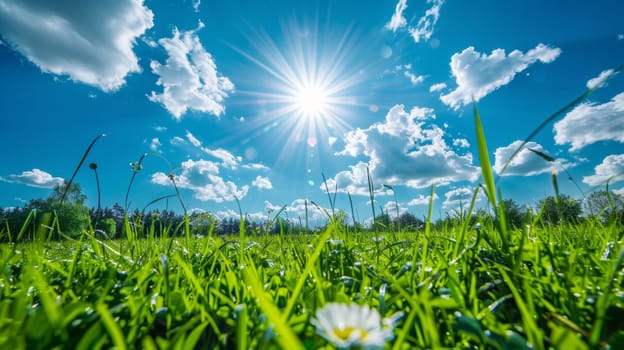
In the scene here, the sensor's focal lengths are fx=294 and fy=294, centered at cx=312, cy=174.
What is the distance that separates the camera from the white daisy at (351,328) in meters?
0.60

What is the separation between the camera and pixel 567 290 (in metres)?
0.99

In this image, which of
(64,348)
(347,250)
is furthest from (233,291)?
(347,250)

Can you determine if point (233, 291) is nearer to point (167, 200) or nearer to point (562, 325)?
point (562, 325)

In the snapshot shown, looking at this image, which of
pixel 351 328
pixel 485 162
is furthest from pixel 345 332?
pixel 485 162

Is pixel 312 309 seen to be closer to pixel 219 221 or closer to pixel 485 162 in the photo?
pixel 485 162

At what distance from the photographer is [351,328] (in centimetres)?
67

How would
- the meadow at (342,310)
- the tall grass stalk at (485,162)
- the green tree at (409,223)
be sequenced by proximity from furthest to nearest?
the green tree at (409,223)
the tall grass stalk at (485,162)
the meadow at (342,310)

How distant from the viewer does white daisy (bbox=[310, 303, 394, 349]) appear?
1.96 feet

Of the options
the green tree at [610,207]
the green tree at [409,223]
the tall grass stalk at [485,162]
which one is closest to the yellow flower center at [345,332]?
the tall grass stalk at [485,162]

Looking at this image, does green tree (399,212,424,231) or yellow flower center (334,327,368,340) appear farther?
green tree (399,212,424,231)

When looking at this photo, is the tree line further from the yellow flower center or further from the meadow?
the yellow flower center

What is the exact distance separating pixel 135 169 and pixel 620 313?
3.27m

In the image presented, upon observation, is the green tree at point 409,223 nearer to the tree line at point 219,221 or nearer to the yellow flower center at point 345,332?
the tree line at point 219,221

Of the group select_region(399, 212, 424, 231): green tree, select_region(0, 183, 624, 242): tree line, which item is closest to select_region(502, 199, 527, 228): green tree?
select_region(0, 183, 624, 242): tree line
